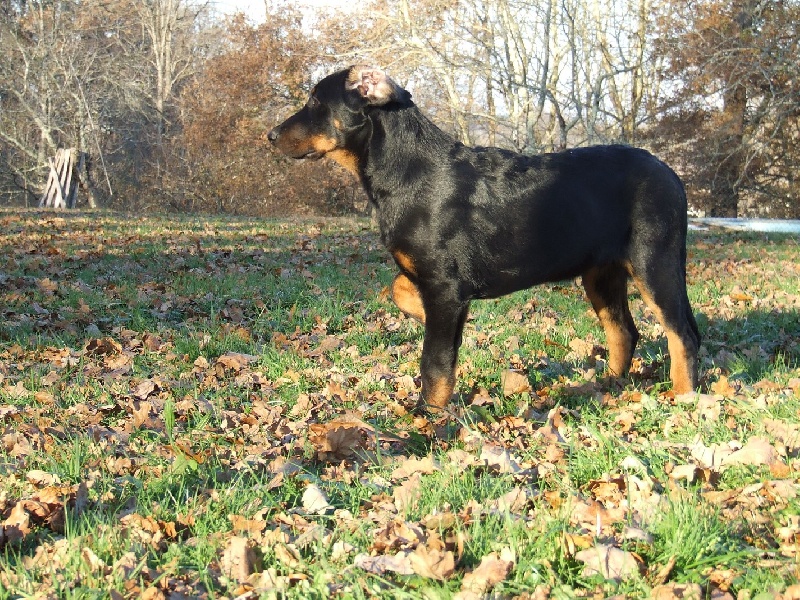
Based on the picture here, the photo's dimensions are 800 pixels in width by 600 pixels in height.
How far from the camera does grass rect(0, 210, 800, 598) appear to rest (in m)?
2.63

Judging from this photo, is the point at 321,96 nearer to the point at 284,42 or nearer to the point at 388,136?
the point at 388,136

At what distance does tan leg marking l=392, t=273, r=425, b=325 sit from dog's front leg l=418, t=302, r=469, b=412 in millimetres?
379

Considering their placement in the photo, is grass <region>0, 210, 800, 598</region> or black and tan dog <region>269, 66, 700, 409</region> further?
black and tan dog <region>269, 66, 700, 409</region>

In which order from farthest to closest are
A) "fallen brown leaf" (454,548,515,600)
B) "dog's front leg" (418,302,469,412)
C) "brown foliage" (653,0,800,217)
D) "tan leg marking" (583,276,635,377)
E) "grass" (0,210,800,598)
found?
"brown foliage" (653,0,800,217)
"tan leg marking" (583,276,635,377)
"dog's front leg" (418,302,469,412)
"grass" (0,210,800,598)
"fallen brown leaf" (454,548,515,600)

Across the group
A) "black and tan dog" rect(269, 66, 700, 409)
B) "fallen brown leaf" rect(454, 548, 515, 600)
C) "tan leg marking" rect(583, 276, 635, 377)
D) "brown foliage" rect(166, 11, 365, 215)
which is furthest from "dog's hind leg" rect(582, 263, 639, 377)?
"brown foliage" rect(166, 11, 365, 215)

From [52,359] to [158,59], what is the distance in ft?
109

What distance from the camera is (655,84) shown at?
83.9 ft

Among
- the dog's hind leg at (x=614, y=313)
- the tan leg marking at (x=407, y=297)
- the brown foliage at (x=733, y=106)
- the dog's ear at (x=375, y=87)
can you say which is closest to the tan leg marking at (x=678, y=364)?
the dog's hind leg at (x=614, y=313)

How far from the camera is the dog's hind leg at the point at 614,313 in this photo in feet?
17.9

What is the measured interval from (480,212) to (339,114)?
1.11 metres

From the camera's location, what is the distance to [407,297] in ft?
16.8

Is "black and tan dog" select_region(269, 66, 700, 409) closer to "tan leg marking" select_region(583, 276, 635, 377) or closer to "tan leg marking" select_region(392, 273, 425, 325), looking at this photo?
"tan leg marking" select_region(392, 273, 425, 325)

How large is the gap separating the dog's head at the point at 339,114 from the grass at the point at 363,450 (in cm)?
147

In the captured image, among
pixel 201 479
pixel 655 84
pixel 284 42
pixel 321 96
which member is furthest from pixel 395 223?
pixel 284 42
